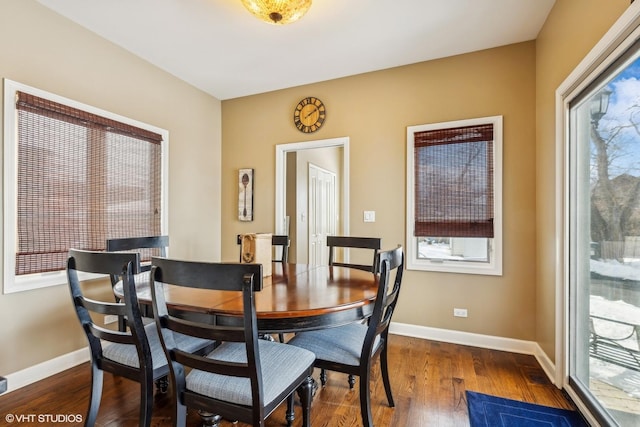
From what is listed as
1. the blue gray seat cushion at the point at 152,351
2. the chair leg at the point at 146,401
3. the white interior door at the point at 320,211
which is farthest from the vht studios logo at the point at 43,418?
the white interior door at the point at 320,211

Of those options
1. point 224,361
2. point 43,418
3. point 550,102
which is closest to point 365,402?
point 224,361

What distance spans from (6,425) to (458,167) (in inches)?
144

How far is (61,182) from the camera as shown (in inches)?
93.0

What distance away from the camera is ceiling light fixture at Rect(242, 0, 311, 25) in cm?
193

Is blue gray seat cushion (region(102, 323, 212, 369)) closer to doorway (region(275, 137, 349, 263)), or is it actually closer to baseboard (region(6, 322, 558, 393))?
baseboard (region(6, 322, 558, 393))

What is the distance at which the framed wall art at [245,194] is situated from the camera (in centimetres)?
391

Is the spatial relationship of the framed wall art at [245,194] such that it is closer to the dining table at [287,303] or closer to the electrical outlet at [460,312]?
the dining table at [287,303]

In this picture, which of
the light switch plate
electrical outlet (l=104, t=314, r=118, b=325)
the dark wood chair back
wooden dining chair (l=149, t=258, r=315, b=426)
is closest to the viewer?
wooden dining chair (l=149, t=258, r=315, b=426)

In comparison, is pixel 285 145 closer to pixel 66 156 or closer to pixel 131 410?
pixel 66 156

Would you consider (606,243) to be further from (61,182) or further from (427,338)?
(61,182)

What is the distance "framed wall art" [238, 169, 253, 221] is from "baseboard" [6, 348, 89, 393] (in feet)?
6.69

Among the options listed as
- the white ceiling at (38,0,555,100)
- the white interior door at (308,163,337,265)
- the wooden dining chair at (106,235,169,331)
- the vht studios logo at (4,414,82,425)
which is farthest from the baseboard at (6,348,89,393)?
the white interior door at (308,163,337,265)

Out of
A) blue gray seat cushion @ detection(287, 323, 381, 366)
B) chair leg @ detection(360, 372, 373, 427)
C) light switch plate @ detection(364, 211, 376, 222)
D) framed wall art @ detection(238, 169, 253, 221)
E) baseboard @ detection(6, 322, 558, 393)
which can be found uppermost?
framed wall art @ detection(238, 169, 253, 221)

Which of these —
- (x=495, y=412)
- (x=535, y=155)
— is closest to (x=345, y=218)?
(x=535, y=155)
